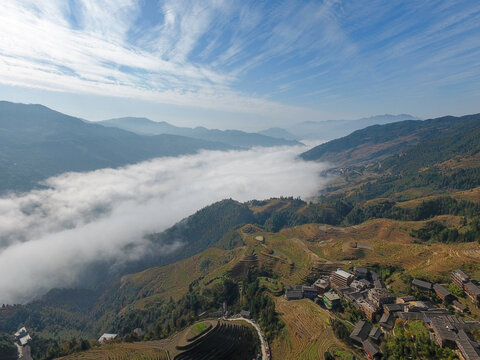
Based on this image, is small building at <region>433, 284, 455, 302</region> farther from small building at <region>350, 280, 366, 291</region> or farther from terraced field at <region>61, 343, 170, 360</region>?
terraced field at <region>61, 343, 170, 360</region>

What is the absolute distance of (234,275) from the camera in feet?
313

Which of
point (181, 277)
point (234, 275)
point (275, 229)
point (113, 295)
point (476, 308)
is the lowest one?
point (113, 295)

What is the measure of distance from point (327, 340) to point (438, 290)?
1183 inches

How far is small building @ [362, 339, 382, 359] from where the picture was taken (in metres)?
45.8

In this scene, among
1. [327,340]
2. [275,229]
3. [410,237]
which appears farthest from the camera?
[275,229]

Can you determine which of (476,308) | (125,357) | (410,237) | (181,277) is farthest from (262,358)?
(181,277)

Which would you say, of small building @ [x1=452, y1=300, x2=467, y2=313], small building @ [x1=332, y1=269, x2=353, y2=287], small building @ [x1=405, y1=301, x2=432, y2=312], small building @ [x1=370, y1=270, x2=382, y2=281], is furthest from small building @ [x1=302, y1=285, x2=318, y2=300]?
small building @ [x1=452, y1=300, x2=467, y2=313]

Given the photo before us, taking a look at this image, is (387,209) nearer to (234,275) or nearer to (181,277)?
(234,275)

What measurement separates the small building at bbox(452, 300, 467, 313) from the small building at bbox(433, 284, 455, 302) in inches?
42.3

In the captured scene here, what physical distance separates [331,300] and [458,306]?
25.8m

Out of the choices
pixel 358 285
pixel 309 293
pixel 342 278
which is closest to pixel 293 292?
pixel 309 293

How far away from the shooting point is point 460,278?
197 ft

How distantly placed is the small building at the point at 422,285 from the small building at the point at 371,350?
78.7 feet

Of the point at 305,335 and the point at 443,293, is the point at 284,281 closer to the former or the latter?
the point at 305,335
